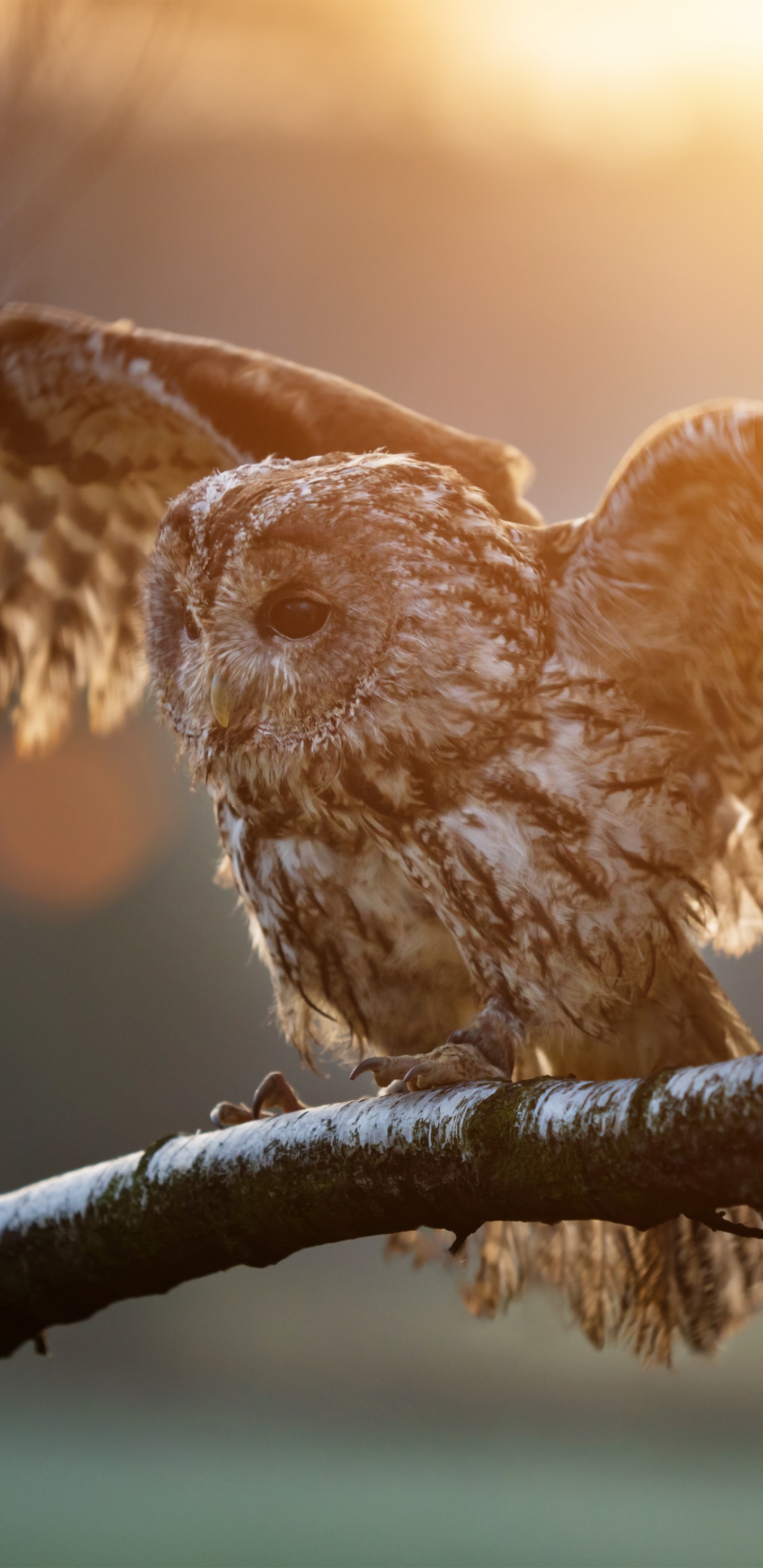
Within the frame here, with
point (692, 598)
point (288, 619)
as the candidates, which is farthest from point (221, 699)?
point (692, 598)

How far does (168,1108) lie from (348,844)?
540 cm

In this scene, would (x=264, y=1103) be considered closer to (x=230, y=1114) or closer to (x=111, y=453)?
(x=230, y=1114)

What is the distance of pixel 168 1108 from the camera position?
245 inches

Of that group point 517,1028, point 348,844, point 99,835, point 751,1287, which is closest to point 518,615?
point 348,844

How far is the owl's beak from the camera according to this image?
114 centimetres

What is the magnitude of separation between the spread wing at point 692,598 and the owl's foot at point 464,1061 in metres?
0.31

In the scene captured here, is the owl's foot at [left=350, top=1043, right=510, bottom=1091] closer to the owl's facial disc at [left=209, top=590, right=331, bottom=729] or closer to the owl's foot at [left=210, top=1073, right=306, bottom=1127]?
the owl's foot at [left=210, top=1073, right=306, bottom=1127]

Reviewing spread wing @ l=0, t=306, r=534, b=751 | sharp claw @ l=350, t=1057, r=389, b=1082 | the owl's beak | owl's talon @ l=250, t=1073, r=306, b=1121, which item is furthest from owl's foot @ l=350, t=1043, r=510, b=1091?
spread wing @ l=0, t=306, r=534, b=751

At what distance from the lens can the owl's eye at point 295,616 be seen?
1.12 metres

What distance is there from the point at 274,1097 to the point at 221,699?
548mm

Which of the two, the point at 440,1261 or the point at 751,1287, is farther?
the point at 440,1261

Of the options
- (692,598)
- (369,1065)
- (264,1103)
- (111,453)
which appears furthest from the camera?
(111,453)

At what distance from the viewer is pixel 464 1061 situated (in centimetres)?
109

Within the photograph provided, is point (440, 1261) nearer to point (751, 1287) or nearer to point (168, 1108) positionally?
point (751, 1287)
